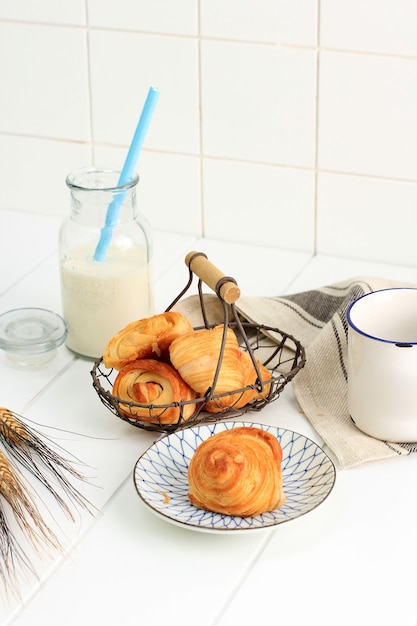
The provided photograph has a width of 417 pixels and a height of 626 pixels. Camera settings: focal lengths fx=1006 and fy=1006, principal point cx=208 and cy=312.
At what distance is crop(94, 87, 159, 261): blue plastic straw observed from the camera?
1026 millimetres

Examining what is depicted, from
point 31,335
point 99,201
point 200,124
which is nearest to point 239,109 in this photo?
point 200,124

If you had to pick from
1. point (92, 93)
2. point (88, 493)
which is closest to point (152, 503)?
point (88, 493)

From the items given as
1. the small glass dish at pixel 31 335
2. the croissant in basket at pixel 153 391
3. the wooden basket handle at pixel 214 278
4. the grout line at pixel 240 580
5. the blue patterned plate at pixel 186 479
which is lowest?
the grout line at pixel 240 580

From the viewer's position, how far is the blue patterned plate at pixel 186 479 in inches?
32.2

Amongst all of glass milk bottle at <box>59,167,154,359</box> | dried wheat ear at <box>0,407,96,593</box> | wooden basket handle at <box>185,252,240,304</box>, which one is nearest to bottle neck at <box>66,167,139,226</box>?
glass milk bottle at <box>59,167,154,359</box>

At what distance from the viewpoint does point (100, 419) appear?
1008mm

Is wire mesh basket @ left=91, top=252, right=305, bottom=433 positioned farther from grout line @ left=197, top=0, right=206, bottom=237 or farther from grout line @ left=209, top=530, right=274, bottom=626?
grout line @ left=197, top=0, right=206, bottom=237

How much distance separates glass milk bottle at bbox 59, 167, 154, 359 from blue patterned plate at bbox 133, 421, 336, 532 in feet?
0.70

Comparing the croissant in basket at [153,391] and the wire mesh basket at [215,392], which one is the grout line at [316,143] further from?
the croissant in basket at [153,391]

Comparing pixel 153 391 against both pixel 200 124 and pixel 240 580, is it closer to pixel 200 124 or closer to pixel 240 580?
pixel 240 580

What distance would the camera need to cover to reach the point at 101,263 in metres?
1.09

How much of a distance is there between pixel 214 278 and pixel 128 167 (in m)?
0.17

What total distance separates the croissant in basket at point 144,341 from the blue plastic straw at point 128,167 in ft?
0.44

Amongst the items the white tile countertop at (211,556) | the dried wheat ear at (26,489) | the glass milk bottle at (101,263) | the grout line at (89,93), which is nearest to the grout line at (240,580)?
the white tile countertop at (211,556)
